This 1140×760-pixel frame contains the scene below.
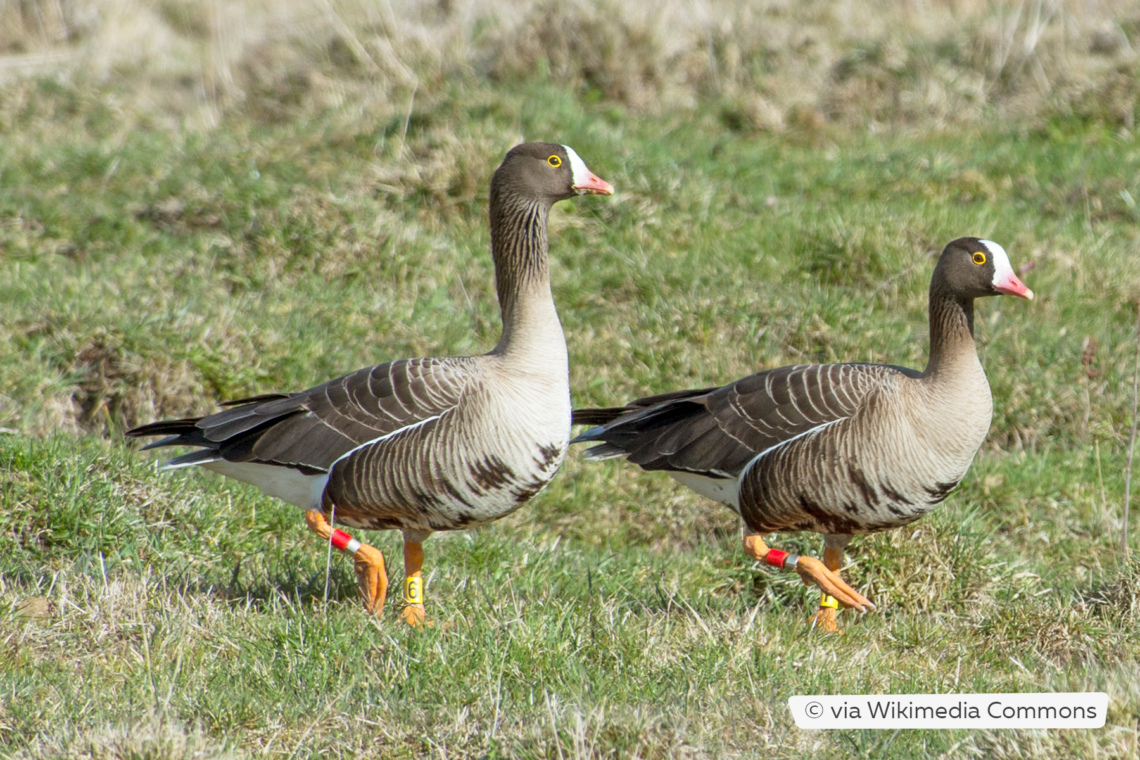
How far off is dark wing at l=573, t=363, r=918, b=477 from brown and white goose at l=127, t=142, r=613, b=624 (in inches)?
24.6

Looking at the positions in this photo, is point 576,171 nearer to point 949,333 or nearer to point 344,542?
point 949,333

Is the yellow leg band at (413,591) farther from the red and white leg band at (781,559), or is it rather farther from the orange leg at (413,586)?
the red and white leg band at (781,559)

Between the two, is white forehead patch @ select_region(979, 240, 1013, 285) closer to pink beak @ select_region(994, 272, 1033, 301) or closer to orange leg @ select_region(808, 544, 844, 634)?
pink beak @ select_region(994, 272, 1033, 301)

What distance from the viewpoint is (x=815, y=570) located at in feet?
16.3

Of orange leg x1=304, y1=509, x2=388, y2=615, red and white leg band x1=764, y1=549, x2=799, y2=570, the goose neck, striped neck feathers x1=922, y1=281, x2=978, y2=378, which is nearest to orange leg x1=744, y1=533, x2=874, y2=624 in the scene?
red and white leg band x1=764, y1=549, x2=799, y2=570

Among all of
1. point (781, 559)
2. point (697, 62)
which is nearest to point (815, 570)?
point (781, 559)

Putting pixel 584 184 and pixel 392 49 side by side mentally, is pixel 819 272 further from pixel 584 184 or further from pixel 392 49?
pixel 392 49

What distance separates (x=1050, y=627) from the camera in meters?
4.81

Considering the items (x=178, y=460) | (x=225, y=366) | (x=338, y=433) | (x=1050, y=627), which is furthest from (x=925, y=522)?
(x=225, y=366)

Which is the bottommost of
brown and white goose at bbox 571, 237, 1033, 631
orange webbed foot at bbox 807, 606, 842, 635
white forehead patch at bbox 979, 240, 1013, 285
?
orange webbed foot at bbox 807, 606, 842, 635

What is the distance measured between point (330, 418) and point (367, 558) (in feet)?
1.94

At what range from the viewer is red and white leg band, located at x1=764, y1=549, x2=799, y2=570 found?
507 cm

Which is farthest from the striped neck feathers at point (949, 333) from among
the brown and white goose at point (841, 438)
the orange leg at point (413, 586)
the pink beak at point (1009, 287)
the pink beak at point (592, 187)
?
the orange leg at point (413, 586)

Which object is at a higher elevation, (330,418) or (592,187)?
(592,187)
